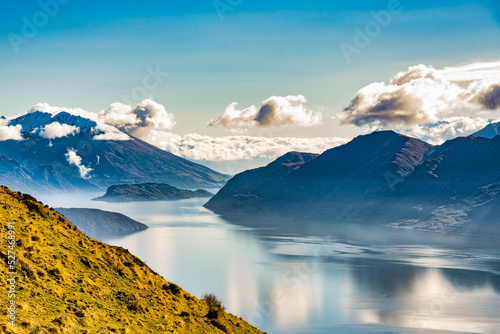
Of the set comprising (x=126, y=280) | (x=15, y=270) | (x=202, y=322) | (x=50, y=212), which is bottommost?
(x=202, y=322)

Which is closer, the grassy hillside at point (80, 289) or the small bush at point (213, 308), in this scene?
Answer: the grassy hillside at point (80, 289)

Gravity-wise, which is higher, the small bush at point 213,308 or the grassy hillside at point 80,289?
the grassy hillside at point 80,289

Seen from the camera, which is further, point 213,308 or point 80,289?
point 213,308

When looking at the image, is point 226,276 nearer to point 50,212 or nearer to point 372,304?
point 372,304

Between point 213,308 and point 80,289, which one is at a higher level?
Result: point 80,289

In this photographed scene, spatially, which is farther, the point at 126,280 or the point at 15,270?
the point at 126,280

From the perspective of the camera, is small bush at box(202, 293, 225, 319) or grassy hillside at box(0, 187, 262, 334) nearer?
grassy hillside at box(0, 187, 262, 334)

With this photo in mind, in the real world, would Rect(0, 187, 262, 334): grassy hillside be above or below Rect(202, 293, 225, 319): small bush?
above

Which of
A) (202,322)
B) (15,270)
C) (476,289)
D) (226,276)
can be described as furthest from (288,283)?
(15,270)
